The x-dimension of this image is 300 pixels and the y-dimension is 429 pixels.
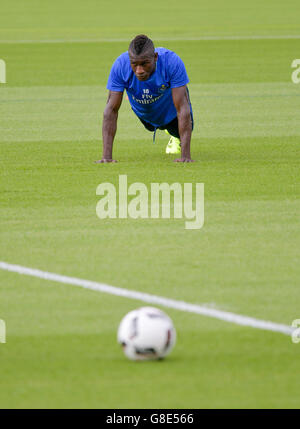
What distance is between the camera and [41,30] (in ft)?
161

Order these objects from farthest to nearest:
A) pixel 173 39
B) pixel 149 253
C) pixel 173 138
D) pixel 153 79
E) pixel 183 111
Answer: pixel 173 39, pixel 173 138, pixel 183 111, pixel 153 79, pixel 149 253

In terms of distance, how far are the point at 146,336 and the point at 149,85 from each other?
756 centimetres

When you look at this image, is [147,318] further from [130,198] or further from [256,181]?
[256,181]

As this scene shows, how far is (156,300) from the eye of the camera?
7.91 m

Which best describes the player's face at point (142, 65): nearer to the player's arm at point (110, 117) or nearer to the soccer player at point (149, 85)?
the soccer player at point (149, 85)

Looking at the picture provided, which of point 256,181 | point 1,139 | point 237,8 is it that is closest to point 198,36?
point 237,8

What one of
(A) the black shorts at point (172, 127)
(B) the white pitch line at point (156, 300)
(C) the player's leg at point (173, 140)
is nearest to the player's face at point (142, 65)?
(A) the black shorts at point (172, 127)

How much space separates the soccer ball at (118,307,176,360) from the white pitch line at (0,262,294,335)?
0.88m

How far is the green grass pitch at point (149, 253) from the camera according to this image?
20.9 feet

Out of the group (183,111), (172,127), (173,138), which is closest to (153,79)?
(183,111)

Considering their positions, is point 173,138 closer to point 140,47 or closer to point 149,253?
point 140,47

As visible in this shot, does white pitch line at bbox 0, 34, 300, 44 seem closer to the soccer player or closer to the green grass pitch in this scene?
the green grass pitch

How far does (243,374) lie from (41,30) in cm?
4387

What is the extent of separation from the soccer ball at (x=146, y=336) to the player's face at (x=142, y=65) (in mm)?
6975
